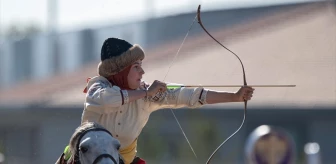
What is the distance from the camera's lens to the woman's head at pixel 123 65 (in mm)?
7992

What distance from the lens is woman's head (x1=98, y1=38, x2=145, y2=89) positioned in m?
7.99

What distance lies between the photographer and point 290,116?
957 inches

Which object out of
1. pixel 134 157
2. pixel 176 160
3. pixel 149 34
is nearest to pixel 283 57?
pixel 176 160

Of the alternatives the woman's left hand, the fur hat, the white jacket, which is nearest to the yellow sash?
the white jacket

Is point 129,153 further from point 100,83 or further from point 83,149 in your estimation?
point 83,149

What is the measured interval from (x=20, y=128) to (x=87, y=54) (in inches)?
432

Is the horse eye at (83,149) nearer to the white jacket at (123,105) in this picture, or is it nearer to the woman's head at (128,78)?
the white jacket at (123,105)

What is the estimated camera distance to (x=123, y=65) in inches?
314

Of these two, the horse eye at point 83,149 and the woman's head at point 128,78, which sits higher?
the woman's head at point 128,78

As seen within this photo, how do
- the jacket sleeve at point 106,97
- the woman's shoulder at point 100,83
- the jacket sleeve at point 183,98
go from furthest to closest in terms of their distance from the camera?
the jacket sleeve at point 183,98 → the woman's shoulder at point 100,83 → the jacket sleeve at point 106,97

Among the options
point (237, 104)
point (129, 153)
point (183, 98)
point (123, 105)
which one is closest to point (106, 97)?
point (123, 105)

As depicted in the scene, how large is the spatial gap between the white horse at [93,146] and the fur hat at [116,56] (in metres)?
0.93

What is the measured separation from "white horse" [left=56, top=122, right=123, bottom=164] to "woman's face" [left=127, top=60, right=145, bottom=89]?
93 cm

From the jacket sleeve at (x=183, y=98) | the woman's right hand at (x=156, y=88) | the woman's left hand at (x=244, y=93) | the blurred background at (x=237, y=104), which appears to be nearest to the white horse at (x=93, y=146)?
the woman's right hand at (x=156, y=88)
